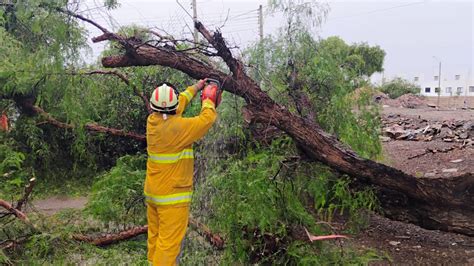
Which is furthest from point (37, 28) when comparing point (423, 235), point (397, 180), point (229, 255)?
point (423, 235)

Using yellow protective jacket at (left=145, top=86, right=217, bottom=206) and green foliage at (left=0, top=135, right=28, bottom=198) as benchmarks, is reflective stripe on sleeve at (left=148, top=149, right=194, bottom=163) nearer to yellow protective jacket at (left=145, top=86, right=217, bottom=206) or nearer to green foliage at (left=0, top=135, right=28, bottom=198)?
yellow protective jacket at (left=145, top=86, right=217, bottom=206)

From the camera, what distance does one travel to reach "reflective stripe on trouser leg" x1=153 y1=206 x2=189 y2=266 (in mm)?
3104

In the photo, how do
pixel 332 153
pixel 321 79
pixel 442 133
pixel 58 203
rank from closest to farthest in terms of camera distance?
pixel 332 153 → pixel 321 79 → pixel 58 203 → pixel 442 133

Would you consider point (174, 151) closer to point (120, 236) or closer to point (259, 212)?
point (259, 212)

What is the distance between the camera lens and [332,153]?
12.7 feet

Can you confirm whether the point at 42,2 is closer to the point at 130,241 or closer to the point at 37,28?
A: the point at 37,28

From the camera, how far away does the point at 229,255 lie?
11.3ft

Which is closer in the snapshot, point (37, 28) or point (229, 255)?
point (229, 255)

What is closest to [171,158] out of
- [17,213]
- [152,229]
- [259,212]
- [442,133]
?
[152,229]

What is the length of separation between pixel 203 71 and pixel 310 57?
6.99 ft

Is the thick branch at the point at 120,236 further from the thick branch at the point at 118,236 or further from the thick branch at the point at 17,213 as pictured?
the thick branch at the point at 17,213

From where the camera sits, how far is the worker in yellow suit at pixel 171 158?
9.98 ft

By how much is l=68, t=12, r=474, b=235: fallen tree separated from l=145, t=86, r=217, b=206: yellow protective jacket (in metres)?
0.41

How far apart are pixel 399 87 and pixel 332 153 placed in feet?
102
